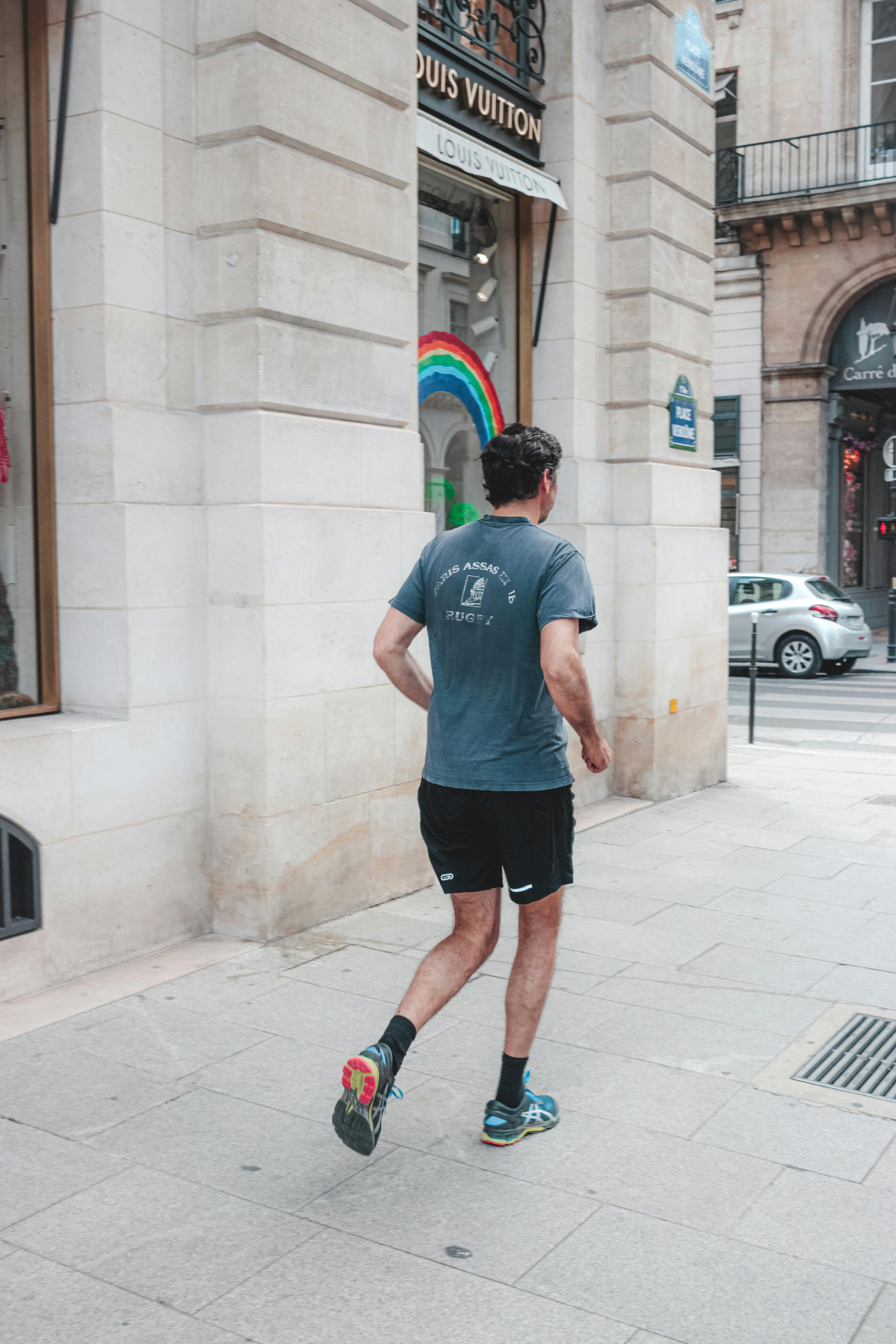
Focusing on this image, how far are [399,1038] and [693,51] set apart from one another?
8226mm

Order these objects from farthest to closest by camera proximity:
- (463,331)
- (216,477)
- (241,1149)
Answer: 1. (463,331)
2. (216,477)
3. (241,1149)

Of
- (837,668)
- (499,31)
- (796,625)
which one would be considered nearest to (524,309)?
(499,31)

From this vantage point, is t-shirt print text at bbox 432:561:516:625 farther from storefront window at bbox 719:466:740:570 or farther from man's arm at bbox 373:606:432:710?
storefront window at bbox 719:466:740:570

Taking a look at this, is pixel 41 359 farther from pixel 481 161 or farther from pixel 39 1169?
pixel 481 161

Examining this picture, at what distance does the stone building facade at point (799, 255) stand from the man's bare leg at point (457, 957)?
78.0 feet

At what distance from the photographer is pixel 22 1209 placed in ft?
10.9

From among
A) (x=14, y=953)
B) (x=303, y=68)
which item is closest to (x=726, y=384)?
(x=303, y=68)

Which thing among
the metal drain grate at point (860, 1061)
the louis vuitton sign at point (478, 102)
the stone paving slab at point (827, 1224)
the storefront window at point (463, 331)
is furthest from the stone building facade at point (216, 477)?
the stone paving slab at point (827, 1224)

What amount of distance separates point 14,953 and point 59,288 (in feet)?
8.87

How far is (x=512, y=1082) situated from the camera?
149 inches

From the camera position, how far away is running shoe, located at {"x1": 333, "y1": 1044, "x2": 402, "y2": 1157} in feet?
10.9

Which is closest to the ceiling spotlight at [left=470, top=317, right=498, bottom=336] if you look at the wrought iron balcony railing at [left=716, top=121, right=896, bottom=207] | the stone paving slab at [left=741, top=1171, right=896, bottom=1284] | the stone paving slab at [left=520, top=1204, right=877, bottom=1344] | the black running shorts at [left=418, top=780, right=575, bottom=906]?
the black running shorts at [left=418, top=780, right=575, bottom=906]

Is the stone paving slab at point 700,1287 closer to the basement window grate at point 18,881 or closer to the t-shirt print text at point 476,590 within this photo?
the t-shirt print text at point 476,590

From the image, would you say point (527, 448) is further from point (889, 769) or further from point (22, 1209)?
point (889, 769)
